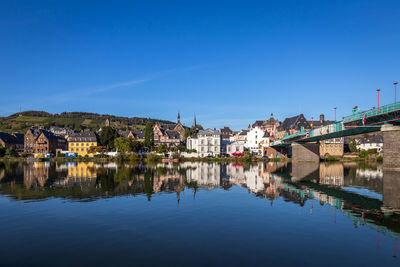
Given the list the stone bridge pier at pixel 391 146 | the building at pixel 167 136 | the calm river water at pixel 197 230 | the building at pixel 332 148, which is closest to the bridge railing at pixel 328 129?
the stone bridge pier at pixel 391 146

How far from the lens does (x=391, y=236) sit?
17125mm

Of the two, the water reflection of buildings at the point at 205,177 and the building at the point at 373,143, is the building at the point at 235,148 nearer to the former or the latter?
the building at the point at 373,143

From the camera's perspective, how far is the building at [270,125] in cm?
16530

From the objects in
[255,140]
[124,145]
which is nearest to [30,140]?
[124,145]

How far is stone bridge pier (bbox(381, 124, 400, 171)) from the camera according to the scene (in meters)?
55.6

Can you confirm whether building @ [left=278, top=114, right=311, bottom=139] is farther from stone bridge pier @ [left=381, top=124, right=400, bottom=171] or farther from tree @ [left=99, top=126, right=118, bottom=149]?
tree @ [left=99, top=126, right=118, bottom=149]

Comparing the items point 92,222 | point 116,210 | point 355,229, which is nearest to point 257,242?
point 355,229

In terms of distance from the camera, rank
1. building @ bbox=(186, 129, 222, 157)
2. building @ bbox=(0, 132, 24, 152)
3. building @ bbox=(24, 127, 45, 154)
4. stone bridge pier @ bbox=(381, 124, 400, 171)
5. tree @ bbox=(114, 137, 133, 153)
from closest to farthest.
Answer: stone bridge pier @ bbox=(381, 124, 400, 171), tree @ bbox=(114, 137, 133, 153), building @ bbox=(186, 129, 222, 157), building @ bbox=(0, 132, 24, 152), building @ bbox=(24, 127, 45, 154)

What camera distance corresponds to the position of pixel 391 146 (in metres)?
56.9

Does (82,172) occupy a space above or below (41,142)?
below

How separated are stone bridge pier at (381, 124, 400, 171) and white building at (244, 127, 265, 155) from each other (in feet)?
Answer: 269

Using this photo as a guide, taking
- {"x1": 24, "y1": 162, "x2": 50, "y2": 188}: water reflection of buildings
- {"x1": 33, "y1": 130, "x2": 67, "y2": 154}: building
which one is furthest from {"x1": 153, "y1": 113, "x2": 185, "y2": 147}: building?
{"x1": 24, "y1": 162, "x2": 50, "y2": 188}: water reflection of buildings

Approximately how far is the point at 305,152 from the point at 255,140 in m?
39.1

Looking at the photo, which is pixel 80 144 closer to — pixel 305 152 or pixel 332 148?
pixel 305 152
